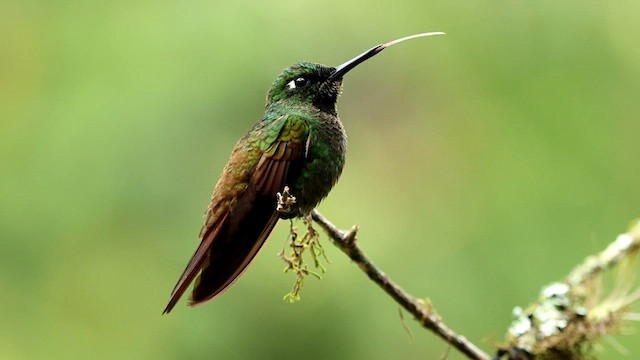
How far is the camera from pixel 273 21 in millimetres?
5789

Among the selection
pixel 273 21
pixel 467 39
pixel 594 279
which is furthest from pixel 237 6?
pixel 594 279

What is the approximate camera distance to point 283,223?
534cm

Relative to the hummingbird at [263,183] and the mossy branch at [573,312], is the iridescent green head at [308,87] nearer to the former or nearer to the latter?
the hummingbird at [263,183]

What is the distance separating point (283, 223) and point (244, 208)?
2260 millimetres

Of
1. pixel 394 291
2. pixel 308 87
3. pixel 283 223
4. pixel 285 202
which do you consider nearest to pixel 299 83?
pixel 308 87

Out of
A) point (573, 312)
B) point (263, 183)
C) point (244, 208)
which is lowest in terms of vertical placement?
point (244, 208)

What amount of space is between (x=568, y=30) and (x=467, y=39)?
759 millimetres

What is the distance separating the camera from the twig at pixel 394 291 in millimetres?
2959

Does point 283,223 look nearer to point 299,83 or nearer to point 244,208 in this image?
point 299,83

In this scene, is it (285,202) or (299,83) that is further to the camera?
(299,83)

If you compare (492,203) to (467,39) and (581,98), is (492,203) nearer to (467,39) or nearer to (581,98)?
(581,98)

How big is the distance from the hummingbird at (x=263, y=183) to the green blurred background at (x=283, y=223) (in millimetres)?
2008

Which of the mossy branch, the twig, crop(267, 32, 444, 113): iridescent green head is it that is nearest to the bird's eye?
crop(267, 32, 444, 113): iridescent green head

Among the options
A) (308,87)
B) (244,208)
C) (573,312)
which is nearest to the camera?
(244,208)
